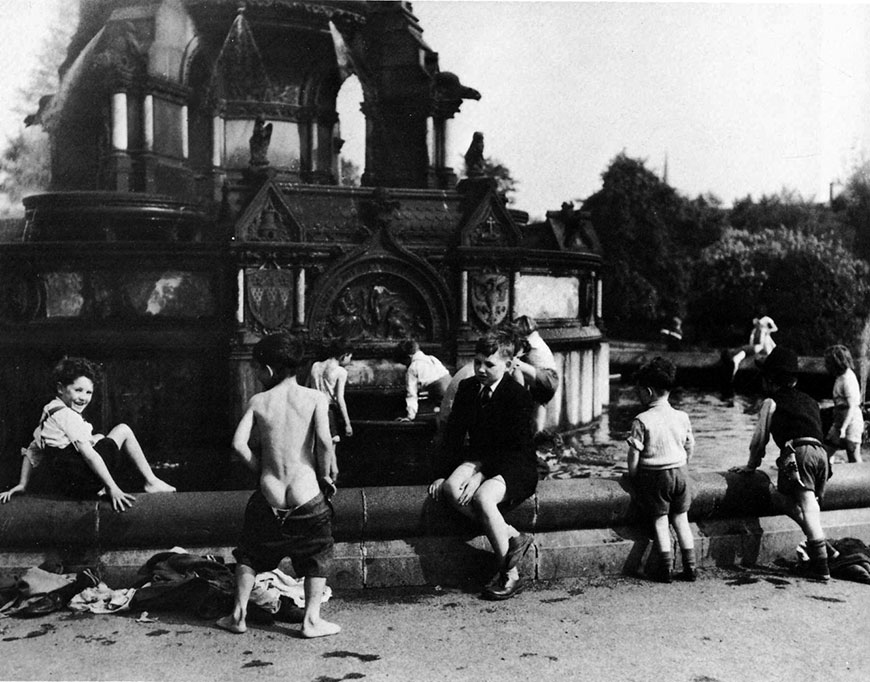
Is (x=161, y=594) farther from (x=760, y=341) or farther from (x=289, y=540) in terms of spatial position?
(x=760, y=341)

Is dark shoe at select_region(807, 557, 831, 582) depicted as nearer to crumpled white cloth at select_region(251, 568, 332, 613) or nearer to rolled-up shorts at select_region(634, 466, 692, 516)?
rolled-up shorts at select_region(634, 466, 692, 516)

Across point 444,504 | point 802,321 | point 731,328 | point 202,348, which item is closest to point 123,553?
point 444,504

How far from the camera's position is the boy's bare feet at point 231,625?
5051 mm

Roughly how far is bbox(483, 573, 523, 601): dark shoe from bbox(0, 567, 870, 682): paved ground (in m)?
0.07

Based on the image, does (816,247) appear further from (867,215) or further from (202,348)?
(202,348)

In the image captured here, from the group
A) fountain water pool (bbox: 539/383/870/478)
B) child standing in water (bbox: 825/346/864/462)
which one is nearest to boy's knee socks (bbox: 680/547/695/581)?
fountain water pool (bbox: 539/383/870/478)

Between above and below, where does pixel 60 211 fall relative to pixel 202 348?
above

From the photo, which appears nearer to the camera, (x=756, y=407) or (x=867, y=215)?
(x=756, y=407)

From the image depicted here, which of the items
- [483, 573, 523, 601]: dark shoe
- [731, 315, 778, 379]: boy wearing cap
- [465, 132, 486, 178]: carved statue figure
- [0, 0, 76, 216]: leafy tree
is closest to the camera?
[483, 573, 523, 601]: dark shoe

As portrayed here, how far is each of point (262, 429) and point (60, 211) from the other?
9.44 metres

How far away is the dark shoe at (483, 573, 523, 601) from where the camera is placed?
569 centimetres

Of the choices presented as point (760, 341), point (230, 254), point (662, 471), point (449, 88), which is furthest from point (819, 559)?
point (760, 341)

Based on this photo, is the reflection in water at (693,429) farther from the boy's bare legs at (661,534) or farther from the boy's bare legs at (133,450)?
the boy's bare legs at (133,450)

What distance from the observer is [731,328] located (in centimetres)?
3934
